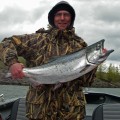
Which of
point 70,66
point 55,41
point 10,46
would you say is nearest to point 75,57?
point 70,66

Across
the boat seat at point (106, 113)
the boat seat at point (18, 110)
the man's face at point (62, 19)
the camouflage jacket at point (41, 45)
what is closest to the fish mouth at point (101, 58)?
the camouflage jacket at point (41, 45)

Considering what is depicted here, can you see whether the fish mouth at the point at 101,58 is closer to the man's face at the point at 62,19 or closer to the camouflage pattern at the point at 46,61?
the camouflage pattern at the point at 46,61

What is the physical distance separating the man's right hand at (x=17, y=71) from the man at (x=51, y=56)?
1 cm

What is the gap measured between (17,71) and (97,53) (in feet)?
3.21

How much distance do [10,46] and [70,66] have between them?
2.74 feet

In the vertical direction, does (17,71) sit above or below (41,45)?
below

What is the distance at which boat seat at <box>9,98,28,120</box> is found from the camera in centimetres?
802

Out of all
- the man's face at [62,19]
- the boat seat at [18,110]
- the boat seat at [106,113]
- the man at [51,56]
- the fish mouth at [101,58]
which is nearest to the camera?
the fish mouth at [101,58]

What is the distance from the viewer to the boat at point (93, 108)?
22.8 feet

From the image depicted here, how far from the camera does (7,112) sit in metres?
8.62

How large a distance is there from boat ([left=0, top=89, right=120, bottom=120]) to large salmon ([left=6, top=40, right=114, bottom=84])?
200 centimetres

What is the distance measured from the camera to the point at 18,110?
809 cm

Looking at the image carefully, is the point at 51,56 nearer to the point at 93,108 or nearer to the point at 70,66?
the point at 70,66

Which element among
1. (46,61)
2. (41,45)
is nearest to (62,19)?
(41,45)
